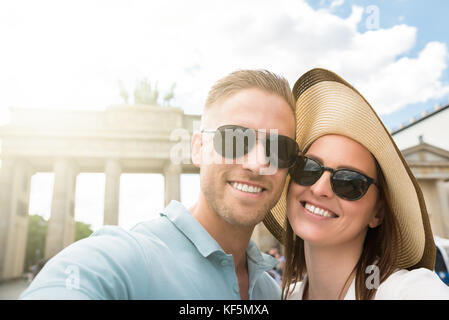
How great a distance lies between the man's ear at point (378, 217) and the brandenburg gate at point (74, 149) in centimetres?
2613

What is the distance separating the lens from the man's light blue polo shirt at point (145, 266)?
140cm

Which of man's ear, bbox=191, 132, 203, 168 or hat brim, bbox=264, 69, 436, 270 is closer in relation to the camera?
hat brim, bbox=264, 69, 436, 270

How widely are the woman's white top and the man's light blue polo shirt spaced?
85cm

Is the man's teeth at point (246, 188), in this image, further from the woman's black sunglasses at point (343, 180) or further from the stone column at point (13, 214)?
the stone column at point (13, 214)

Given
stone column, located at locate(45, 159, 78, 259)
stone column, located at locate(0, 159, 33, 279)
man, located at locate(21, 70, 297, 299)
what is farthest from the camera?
stone column, located at locate(0, 159, 33, 279)

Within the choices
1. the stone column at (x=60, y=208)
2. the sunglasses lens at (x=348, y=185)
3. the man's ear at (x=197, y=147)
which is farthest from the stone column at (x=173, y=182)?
the sunglasses lens at (x=348, y=185)

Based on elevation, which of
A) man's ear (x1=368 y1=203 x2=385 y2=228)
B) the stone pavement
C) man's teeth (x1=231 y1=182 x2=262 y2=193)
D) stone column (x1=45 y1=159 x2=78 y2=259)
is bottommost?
the stone pavement

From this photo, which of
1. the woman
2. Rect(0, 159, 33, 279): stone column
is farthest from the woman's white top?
Rect(0, 159, 33, 279): stone column

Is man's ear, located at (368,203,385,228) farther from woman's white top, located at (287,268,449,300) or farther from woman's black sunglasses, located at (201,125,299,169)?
woman's black sunglasses, located at (201,125,299,169)

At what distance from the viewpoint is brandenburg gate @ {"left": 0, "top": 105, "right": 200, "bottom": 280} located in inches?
1147

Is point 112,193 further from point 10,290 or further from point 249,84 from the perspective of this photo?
point 249,84

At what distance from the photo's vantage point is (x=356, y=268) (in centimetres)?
259

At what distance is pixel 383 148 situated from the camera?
95.7 inches
